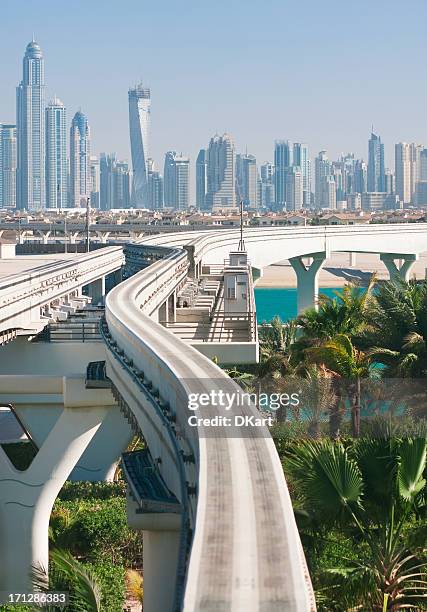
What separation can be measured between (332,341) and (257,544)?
12.9 metres

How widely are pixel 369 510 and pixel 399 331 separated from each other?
1030 centimetres

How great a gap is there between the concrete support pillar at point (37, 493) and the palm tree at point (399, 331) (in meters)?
4.43

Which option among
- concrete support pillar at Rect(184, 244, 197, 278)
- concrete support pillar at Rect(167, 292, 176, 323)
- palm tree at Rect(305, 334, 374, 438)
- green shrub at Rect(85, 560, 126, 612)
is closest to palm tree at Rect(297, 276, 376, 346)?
palm tree at Rect(305, 334, 374, 438)

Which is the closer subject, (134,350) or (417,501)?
(417,501)

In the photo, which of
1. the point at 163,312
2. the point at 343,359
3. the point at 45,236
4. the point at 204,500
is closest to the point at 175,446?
the point at 204,500

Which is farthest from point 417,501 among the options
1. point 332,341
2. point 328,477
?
point 332,341

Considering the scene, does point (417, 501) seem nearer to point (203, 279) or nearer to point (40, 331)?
point (40, 331)

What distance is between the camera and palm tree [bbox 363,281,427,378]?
19406 mm

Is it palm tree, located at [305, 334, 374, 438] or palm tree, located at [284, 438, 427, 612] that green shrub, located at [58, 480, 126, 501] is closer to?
palm tree, located at [305, 334, 374, 438]

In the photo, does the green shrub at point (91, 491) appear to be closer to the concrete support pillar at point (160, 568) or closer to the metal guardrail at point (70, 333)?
the metal guardrail at point (70, 333)

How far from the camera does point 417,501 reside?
33.9 feet

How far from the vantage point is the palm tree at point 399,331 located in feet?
63.7

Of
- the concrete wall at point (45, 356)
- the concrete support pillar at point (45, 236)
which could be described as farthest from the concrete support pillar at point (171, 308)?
the concrete support pillar at point (45, 236)

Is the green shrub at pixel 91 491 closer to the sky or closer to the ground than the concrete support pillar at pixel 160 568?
closer to the ground
